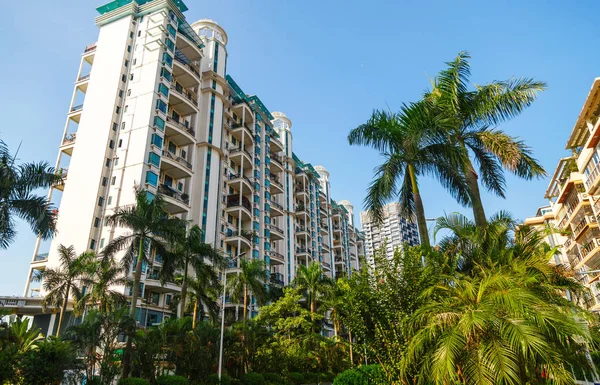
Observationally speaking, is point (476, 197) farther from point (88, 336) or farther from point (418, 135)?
point (88, 336)

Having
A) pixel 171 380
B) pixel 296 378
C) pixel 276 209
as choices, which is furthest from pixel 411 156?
pixel 276 209

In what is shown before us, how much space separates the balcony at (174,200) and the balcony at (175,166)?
1.97m

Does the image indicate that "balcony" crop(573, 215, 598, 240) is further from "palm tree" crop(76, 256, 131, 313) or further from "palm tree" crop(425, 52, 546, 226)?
"palm tree" crop(76, 256, 131, 313)

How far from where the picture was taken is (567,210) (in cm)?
5234

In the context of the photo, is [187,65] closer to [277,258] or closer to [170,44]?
[170,44]

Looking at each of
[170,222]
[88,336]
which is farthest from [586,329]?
[170,222]

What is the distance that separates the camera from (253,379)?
29109mm

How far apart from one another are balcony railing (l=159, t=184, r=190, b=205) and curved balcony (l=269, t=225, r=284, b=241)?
19.9 metres

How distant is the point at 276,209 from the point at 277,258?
8.11 meters

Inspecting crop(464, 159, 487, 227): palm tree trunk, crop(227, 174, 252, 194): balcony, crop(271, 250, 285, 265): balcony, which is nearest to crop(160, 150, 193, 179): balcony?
crop(227, 174, 252, 194): balcony

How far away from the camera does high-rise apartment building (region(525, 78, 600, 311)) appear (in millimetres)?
37019

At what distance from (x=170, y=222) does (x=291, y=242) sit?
131 feet

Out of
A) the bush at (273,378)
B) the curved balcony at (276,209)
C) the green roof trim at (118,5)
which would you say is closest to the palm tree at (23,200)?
the bush at (273,378)

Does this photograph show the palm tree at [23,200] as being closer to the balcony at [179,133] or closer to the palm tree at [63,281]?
the palm tree at [63,281]
